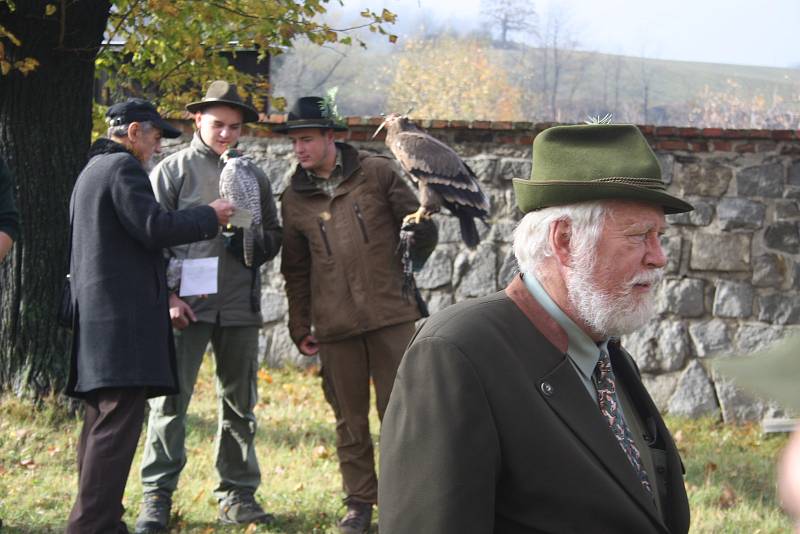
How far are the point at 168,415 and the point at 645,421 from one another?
9.87ft

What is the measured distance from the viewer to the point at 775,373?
71cm

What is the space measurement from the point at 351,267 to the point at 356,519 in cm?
127

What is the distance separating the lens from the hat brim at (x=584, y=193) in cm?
227

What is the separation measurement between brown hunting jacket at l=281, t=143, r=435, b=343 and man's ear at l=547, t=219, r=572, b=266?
8.39 feet

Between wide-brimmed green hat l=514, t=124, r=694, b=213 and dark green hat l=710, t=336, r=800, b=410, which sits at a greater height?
wide-brimmed green hat l=514, t=124, r=694, b=213

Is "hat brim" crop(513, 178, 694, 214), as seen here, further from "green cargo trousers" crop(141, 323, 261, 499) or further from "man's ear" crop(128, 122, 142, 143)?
"green cargo trousers" crop(141, 323, 261, 499)

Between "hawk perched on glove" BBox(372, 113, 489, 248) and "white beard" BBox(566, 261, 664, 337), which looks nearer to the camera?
"white beard" BBox(566, 261, 664, 337)

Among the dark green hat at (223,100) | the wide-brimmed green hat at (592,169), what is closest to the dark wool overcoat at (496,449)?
the wide-brimmed green hat at (592,169)

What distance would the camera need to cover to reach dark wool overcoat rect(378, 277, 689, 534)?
79.4 inches

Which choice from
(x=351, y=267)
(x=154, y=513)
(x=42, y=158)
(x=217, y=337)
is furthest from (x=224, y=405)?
(x=42, y=158)

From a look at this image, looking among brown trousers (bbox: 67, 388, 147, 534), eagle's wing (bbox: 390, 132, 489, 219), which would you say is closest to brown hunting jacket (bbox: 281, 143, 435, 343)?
eagle's wing (bbox: 390, 132, 489, 219)

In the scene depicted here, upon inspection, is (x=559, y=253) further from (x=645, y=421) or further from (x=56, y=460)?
(x=56, y=460)

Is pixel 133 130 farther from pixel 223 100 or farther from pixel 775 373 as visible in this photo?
pixel 775 373

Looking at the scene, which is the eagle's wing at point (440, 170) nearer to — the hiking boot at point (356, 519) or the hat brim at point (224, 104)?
the hat brim at point (224, 104)
